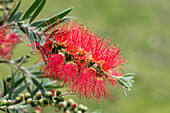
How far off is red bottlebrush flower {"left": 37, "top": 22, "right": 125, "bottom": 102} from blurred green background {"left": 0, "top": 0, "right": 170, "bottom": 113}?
2.74m

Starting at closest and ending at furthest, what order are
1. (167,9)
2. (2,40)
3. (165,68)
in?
1. (2,40)
2. (165,68)
3. (167,9)

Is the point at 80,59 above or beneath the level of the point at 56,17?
beneath

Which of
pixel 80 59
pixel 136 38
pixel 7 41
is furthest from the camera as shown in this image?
pixel 136 38

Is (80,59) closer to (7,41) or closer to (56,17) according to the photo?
(56,17)

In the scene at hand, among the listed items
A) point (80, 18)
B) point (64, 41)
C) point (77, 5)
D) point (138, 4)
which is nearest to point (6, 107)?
point (64, 41)

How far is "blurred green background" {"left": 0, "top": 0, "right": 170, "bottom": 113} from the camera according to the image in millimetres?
4410

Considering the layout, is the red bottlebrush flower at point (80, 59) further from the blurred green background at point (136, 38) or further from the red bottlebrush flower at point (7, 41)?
the blurred green background at point (136, 38)

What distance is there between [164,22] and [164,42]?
31.7 inches

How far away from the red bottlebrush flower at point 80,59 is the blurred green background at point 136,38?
9.00ft

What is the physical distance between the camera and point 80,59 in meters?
0.97

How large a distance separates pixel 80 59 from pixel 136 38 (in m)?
5.20

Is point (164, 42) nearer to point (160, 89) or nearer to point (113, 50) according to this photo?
→ point (160, 89)

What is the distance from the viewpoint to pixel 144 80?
16.0ft

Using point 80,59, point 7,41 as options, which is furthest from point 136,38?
point 80,59
